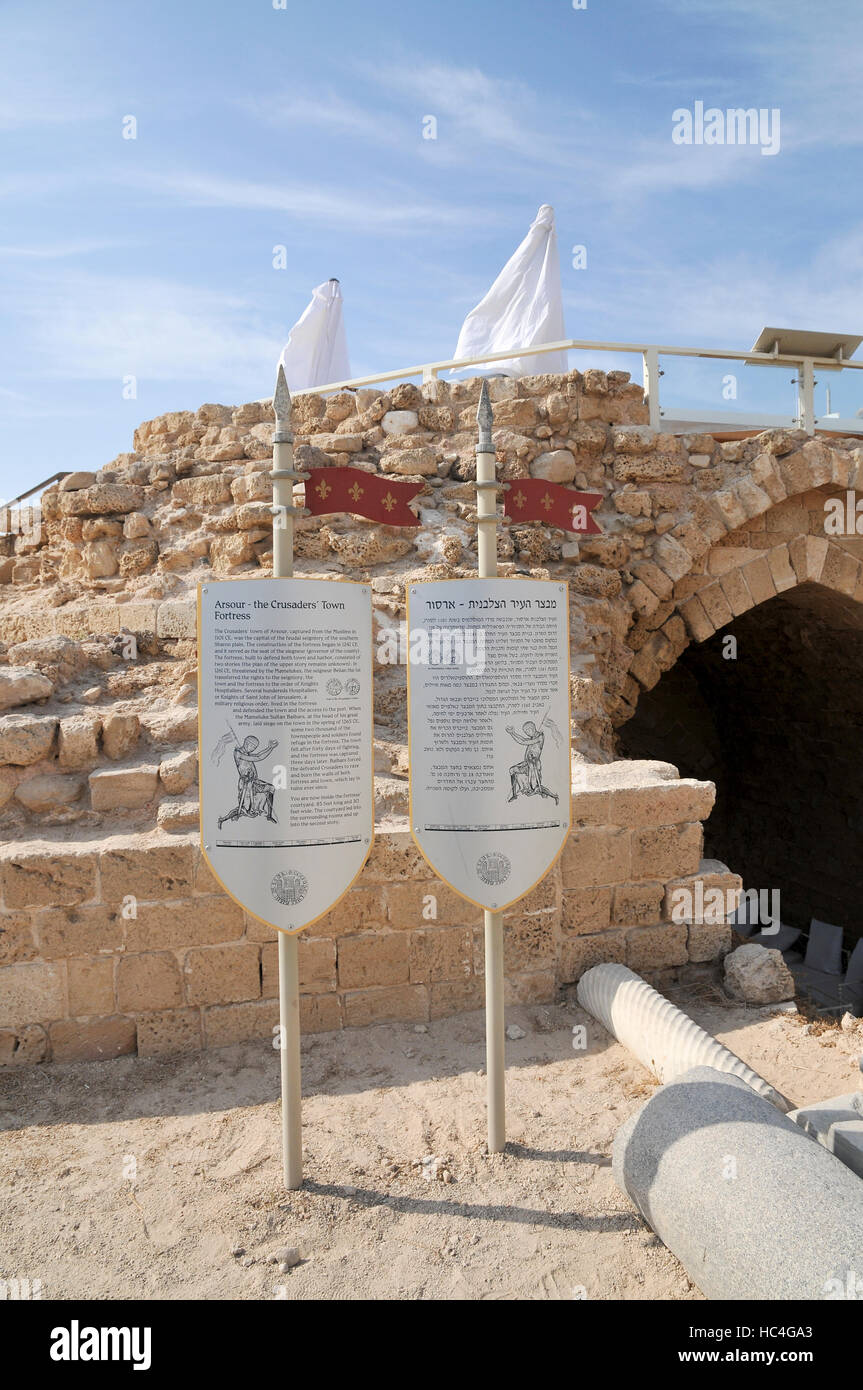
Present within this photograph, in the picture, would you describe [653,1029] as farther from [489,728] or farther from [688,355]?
[688,355]

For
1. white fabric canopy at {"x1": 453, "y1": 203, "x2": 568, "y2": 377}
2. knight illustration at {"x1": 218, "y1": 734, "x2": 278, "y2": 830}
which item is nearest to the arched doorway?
white fabric canopy at {"x1": 453, "y1": 203, "x2": 568, "y2": 377}

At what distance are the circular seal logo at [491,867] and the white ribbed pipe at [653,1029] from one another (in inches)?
44.5

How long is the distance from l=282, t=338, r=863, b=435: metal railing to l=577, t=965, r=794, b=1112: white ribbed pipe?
15.5 ft

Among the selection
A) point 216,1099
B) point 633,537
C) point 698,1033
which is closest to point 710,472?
point 633,537

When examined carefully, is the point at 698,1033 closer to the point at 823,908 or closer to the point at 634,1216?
the point at 634,1216

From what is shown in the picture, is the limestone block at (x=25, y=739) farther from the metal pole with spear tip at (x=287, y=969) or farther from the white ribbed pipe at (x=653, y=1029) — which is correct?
the white ribbed pipe at (x=653, y=1029)

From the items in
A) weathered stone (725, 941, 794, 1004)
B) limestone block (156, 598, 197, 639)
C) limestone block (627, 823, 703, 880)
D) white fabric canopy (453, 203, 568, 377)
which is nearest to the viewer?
weathered stone (725, 941, 794, 1004)

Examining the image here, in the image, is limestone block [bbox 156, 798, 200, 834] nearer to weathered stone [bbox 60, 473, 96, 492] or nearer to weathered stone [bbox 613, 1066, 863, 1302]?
weathered stone [bbox 613, 1066, 863, 1302]

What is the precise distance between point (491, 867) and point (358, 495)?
3.70 m

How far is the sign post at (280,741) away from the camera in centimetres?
281

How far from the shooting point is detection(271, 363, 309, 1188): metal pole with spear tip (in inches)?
114

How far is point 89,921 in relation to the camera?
380 cm

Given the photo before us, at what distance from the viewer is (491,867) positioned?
3020 mm

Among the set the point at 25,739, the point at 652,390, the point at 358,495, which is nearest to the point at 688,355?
the point at 652,390
